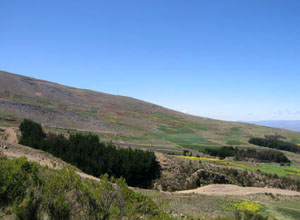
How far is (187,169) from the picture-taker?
1177 inches

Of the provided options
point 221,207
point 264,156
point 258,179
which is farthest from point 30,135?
point 264,156

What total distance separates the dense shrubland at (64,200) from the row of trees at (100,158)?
16.6 meters

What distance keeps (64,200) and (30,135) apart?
1023 inches

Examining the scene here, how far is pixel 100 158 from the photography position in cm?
2645

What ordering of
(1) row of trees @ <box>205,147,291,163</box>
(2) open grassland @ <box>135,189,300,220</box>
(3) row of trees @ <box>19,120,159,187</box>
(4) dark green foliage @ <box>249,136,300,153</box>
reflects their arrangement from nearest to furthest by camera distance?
1. (2) open grassland @ <box>135,189,300,220</box>
2. (3) row of trees @ <box>19,120,159,187</box>
3. (1) row of trees @ <box>205,147,291,163</box>
4. (4) dark green foliage @ <box>249,136,300,153</box>

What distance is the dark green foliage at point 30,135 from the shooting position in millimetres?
28266

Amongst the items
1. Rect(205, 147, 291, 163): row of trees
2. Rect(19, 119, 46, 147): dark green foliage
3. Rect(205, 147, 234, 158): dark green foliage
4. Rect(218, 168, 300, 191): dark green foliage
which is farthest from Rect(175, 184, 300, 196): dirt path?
Rect(205, 147, 234, 158): dark green foliage

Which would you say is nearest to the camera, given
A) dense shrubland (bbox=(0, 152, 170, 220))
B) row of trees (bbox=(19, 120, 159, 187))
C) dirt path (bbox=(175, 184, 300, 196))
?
dense shrubland (bbox=(0, 152, 170, 220))

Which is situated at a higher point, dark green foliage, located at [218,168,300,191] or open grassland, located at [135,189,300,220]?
open grassland, located at [135,189,300,220]

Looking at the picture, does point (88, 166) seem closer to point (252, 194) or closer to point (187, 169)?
point (187, 169)

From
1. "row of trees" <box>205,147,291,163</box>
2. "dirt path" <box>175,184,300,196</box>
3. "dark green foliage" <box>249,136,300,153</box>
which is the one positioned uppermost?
"dark green foliage" <box>249,136,300,153</box>

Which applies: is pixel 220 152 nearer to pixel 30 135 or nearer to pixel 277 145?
pixel 277 145

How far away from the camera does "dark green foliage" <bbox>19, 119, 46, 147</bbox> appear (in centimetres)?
2827

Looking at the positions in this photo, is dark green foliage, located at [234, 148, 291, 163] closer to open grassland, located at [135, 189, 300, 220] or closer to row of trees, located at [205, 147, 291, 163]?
row of trees, located at [205, 147, 291, 163]
